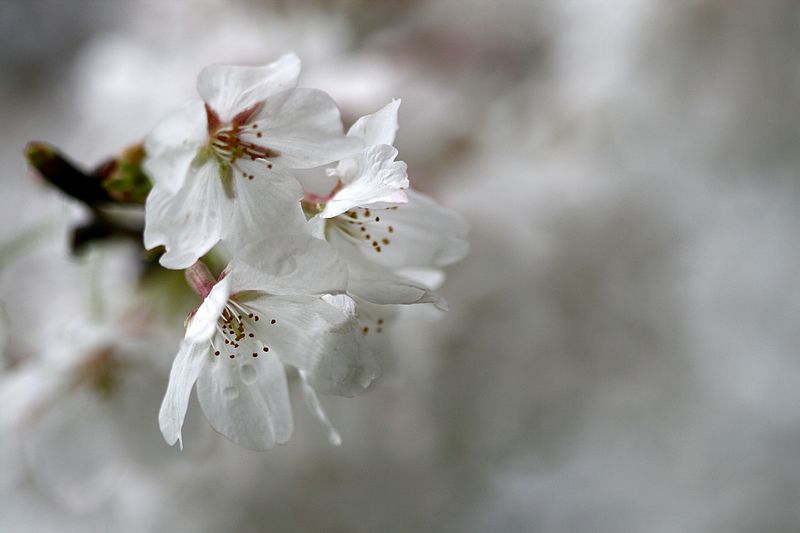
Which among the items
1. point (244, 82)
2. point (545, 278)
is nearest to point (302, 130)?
point (244, 82)

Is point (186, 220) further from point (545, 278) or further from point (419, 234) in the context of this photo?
point (545, 278)

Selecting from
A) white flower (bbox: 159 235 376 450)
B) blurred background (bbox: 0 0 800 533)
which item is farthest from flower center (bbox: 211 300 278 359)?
blurred background (bbox: 0 0 800 533)

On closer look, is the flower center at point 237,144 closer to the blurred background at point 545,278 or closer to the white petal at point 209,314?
the white petal at point 209,314

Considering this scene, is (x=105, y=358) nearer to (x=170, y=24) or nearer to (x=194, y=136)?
(x=194, y=136)

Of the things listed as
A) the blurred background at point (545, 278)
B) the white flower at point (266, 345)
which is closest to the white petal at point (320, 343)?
the white flower at point (266, 345)

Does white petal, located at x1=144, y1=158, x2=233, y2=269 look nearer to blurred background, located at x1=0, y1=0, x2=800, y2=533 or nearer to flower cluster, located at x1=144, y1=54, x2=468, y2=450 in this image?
flower cluster, located at x1=144, y1=54, x2=468, y2=450
